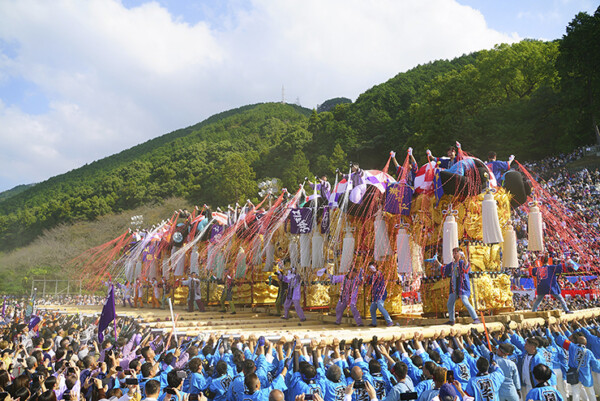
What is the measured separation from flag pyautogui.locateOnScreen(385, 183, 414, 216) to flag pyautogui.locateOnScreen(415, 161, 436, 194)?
7.8 inches

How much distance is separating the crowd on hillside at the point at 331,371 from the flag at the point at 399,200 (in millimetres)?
3126

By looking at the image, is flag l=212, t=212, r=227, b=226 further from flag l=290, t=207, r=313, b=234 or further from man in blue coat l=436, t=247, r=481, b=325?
man in blue coat l=436, t=247, r=481, b=325

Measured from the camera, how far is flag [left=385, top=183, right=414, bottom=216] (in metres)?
10.6

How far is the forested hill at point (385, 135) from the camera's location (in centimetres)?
3575

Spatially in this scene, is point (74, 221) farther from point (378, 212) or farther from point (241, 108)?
point (241, 108)

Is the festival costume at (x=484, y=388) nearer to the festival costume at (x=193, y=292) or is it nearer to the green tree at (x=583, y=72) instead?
the festival costume at (x=193, y=292)

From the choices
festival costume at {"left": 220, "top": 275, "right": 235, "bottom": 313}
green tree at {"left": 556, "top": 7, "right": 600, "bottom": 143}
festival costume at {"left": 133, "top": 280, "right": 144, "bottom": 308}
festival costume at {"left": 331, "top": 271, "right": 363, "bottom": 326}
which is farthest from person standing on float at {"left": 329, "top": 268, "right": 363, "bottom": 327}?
green tree at {"left": 556, "top": 7, "right": 600, "bottom": 143}

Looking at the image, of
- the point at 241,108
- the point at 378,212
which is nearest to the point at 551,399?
the point at 378,212

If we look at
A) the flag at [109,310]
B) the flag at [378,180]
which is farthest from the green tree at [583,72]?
the flag at [109,310]

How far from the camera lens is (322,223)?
12.9 metres

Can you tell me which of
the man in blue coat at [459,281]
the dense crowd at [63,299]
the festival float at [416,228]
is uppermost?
the festival float at [416,228]

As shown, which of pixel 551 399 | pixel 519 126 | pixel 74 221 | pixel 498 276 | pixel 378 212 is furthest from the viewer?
pixel 74 221

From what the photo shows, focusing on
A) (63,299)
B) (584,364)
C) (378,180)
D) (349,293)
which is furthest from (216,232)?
(63,299)

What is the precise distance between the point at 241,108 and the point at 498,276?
85387 mm
